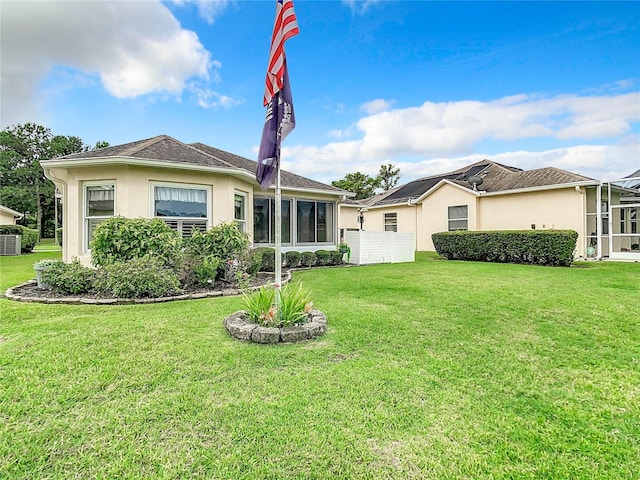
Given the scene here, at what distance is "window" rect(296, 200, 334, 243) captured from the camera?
46.3 ft

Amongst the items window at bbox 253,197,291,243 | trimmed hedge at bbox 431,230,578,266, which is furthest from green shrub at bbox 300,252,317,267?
trimmed hedge at bbox 431,230,578,266

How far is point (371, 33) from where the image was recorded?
1310 centimetres

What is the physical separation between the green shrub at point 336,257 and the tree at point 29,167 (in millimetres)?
42547

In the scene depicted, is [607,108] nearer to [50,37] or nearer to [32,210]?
[50,37]

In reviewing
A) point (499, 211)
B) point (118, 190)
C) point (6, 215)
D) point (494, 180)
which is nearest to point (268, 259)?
point (118, 190)

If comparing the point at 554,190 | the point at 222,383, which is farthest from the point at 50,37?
the point at 554,190

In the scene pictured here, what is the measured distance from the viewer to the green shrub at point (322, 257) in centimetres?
1338

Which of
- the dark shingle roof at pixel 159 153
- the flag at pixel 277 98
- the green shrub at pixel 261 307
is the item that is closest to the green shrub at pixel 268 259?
the dark shingle roof at pixel 159 153

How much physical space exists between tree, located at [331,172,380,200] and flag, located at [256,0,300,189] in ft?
129

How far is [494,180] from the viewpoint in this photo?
19.2 metres

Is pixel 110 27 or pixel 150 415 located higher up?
pixel 110 27

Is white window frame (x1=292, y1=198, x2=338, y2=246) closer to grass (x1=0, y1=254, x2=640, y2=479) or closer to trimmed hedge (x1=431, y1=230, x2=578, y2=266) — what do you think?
trimmed hedge (x1=431, y1=230, x2=578, y2=266)

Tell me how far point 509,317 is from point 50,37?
623 inches

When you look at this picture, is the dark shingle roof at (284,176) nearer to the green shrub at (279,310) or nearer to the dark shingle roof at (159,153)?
the dark shingle roof at (159,153)
